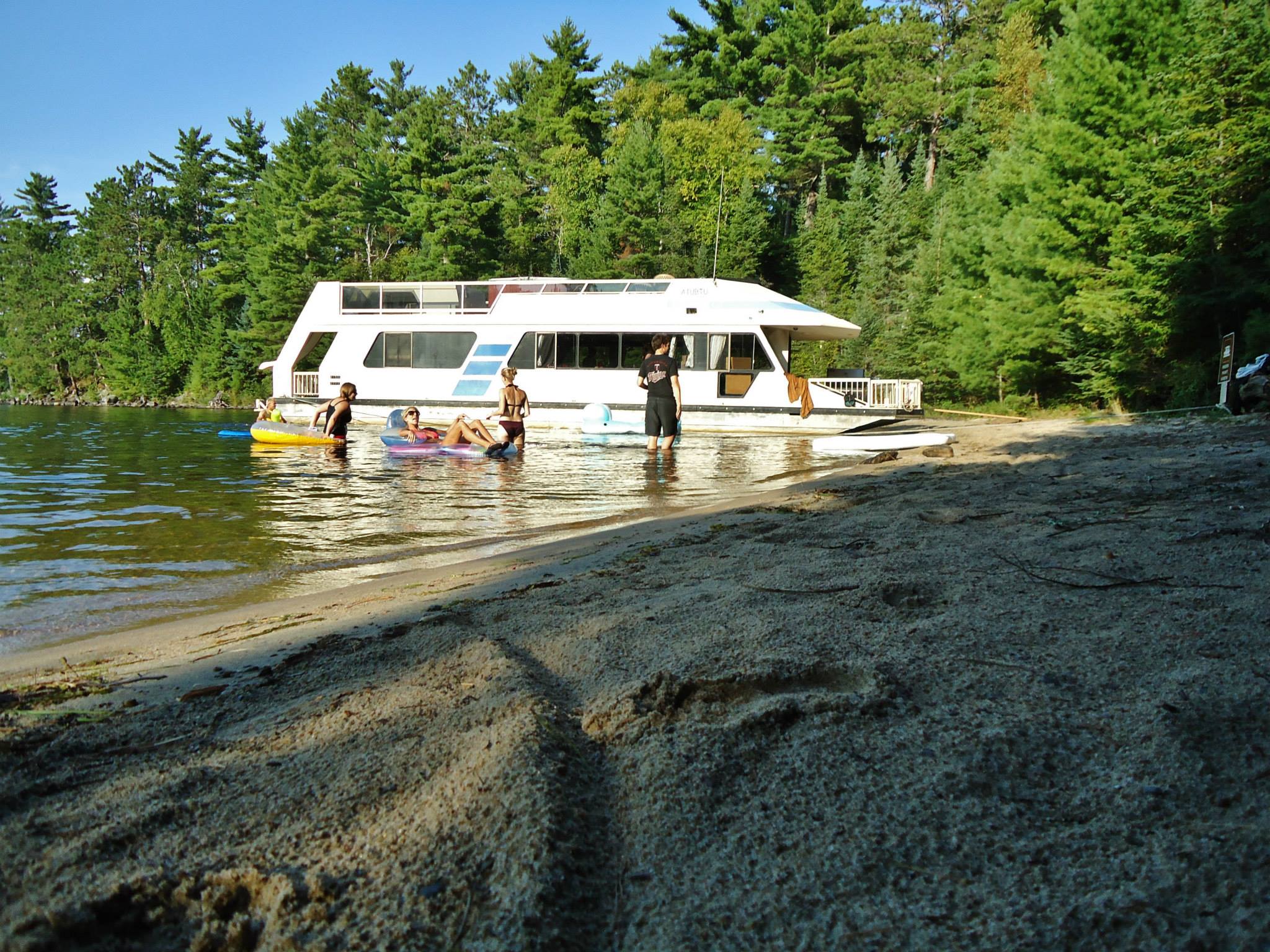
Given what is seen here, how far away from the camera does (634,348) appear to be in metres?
19.5

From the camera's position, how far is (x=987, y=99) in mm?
40031

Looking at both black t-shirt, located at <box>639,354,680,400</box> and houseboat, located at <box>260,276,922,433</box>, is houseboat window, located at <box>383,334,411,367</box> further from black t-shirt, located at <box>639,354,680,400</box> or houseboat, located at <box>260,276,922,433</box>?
black t-shirt, located at <box>639,354,680,400</box>

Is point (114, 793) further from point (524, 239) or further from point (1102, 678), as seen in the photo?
point (524, 239)

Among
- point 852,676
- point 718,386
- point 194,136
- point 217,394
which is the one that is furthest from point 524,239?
point 852,676

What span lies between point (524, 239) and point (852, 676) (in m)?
47.6

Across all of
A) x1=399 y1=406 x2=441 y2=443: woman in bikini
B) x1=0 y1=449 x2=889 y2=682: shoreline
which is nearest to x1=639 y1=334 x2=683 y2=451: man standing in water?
x1=399 y1=406 x2=441 y2=443: woman in bikini

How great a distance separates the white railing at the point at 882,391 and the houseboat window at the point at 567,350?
5.63 meters

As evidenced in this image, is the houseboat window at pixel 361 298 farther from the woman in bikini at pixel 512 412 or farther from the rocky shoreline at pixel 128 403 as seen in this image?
the rocky shoreline at pixel 128 403

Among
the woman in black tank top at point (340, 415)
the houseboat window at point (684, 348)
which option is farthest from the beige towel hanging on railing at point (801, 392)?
the woman in black tank top at point (340, 415)

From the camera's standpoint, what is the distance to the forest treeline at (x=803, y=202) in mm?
15297

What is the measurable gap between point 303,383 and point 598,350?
9.24m

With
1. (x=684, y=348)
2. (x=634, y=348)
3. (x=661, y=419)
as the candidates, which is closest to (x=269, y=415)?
(x=634, y=348)

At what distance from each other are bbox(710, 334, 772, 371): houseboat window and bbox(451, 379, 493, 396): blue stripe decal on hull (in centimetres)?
557

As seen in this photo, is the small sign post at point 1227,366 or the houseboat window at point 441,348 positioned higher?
the houseboat window at point 441,348
